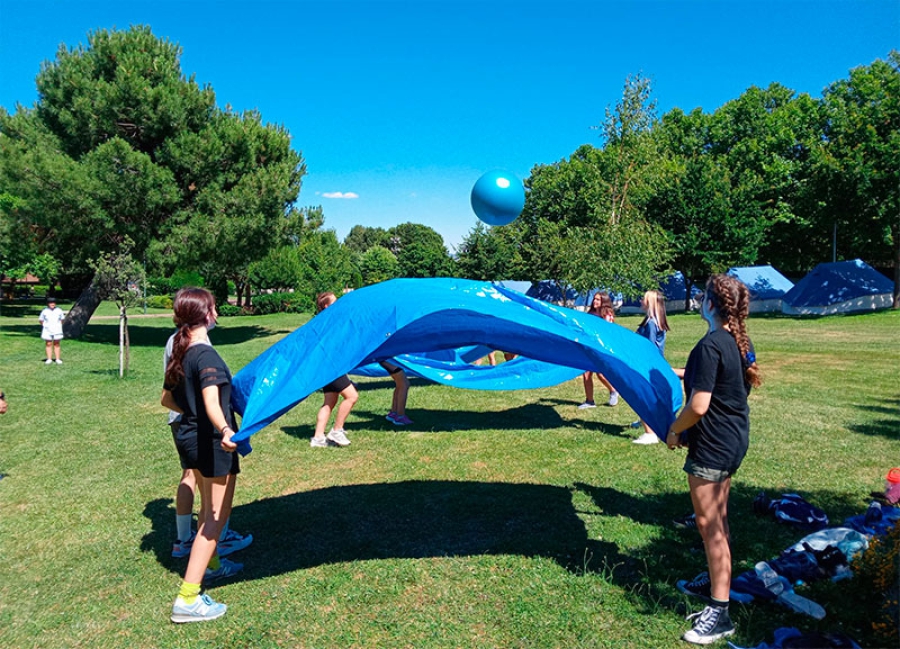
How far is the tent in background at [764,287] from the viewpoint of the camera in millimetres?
41406

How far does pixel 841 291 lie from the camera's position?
3519 cm

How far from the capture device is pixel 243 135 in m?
24.2

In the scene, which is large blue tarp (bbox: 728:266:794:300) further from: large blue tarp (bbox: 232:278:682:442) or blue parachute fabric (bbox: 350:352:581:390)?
large blue tarp (bbox: 232:278:682:442)

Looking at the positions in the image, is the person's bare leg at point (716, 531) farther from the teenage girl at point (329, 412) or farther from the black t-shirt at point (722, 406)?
the teenage girl at point (329, 412)

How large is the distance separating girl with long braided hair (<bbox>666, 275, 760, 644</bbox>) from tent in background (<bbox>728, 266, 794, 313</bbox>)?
4070 centimetres

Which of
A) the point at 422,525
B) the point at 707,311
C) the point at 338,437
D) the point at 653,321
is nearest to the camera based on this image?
the point at 707,311

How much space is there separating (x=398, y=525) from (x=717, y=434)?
3.00m

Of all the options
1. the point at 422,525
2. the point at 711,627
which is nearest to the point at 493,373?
the point at 422,525

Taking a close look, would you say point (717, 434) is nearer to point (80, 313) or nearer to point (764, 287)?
point (80, 313)

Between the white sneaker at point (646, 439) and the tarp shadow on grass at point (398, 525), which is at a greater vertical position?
the white sneaker at point (646, 439)

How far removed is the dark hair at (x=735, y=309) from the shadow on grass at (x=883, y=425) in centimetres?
616

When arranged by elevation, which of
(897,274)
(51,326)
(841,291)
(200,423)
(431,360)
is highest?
(897,274)

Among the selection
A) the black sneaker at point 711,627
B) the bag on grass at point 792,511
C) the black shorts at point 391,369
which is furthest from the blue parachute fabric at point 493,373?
the black sneaker at point 711,627

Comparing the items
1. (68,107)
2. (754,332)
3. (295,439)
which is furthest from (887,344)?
(68,107)
